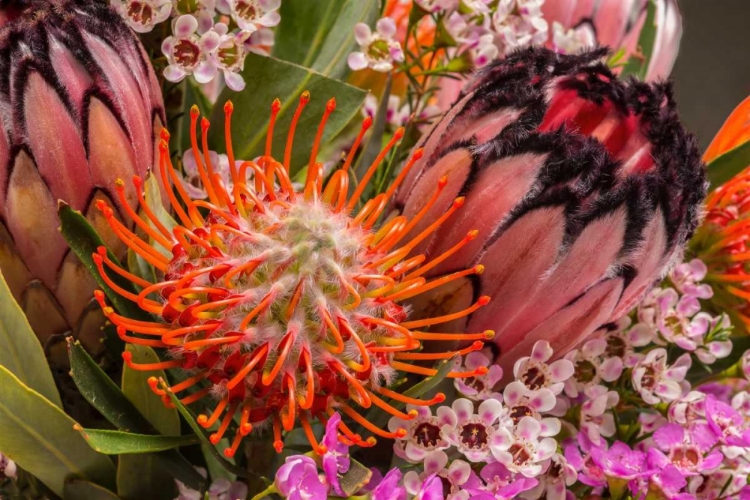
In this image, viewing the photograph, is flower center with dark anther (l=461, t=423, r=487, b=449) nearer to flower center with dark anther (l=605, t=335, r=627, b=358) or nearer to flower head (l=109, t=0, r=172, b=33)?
flower center with dark anther (l=605, t=335, r=627, b=358)

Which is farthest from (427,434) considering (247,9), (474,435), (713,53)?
(713,53)

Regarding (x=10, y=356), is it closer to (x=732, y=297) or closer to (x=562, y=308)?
(x=562, y=308)

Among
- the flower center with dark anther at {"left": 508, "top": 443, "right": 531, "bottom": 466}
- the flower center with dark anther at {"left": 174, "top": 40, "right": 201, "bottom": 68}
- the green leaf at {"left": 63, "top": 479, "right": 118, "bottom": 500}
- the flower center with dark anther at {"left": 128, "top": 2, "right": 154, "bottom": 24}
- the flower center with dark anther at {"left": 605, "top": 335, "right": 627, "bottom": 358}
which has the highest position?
the flower center with dark anther at {"left": 128, "top": 2, "right": 154, "bottom": 24}

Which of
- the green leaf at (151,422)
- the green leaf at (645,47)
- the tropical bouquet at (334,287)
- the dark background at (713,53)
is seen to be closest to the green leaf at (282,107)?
the tropical bouquet at (334,287)

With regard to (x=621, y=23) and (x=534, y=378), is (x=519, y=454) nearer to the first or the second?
(x=534, y=378)

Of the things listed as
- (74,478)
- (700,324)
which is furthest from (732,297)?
(74,478)

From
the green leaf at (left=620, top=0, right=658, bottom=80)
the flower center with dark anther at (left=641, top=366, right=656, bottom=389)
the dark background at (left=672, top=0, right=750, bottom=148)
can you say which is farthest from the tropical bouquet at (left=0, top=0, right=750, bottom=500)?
the dark background at (left=672, top=0, right=750, bottom=148)
